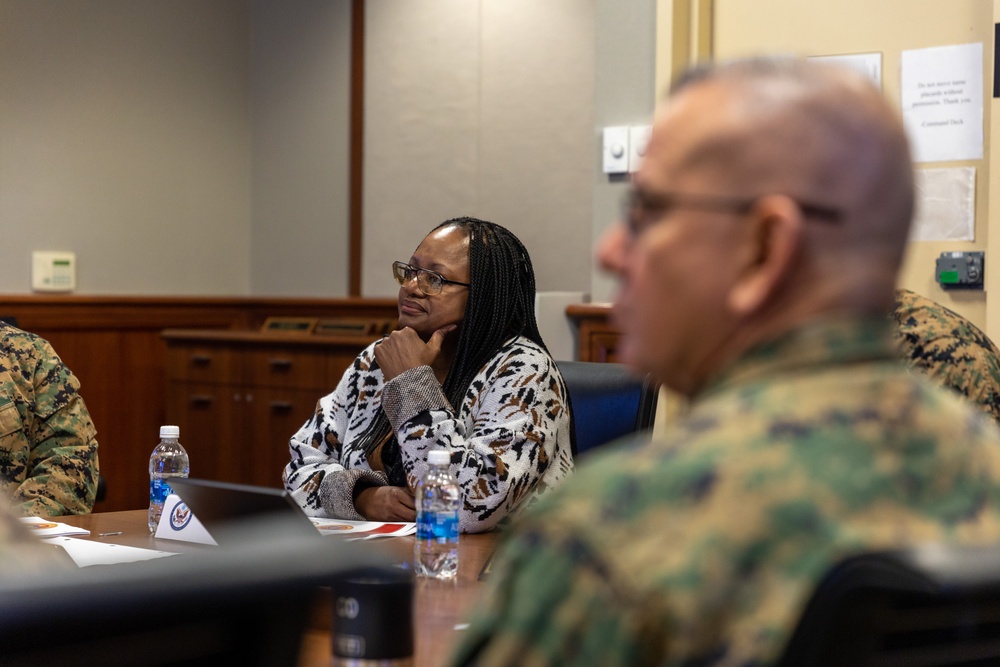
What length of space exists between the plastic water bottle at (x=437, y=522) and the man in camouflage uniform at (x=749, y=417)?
1.07 meters

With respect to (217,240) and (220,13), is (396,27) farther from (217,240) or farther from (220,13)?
(217,240)

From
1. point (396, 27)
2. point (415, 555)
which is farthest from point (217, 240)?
point (415, 555)

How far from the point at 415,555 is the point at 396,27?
440 centimetres

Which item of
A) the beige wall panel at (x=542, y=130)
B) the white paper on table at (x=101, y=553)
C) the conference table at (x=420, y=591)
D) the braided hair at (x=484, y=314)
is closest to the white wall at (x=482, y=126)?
the beige wall panel at (x=542, y=130)

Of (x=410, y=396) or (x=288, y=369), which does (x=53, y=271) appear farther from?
(x=410, y=396)

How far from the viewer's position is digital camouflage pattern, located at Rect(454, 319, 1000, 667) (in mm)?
662

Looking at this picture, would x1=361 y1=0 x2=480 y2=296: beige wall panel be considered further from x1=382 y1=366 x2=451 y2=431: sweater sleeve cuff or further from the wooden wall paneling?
x1=382 y1=366 x2=451 y2=431: sweater sleeve cuff

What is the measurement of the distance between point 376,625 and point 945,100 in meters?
2.96

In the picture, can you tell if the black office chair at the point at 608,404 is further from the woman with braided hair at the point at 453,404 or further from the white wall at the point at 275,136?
the white wall at the point at 275,136

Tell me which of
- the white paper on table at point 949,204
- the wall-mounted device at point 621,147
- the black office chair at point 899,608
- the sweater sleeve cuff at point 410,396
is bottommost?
the sweater sleeve cuff at point 410,396

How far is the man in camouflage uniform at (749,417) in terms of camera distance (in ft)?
2.19

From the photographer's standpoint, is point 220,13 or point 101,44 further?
point 220,13

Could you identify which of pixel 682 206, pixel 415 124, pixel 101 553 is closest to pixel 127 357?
pixel 415 124

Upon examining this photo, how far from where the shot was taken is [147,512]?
2.45 metres
